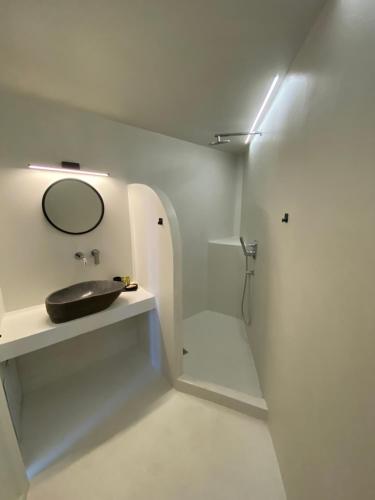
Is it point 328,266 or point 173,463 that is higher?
point 328,266

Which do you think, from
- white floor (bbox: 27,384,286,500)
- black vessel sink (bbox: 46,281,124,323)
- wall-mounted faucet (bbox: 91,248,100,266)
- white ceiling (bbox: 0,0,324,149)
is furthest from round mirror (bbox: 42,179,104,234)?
white floor (bbox: 27,384,286,500)

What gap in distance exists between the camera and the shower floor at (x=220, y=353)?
5.78ft

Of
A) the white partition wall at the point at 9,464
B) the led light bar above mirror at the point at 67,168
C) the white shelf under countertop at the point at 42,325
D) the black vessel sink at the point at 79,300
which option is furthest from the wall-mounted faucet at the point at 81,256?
the white partition wall at the point at 9,464

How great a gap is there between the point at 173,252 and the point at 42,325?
1.07m

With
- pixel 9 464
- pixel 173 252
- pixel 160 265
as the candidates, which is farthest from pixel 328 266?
pixel 9 464

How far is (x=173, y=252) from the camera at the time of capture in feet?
5.18

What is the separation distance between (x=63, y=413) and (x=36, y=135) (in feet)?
7.36

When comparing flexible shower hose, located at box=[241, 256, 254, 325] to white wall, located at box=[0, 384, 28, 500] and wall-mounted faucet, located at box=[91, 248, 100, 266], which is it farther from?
white wall, located at box=[0, 384, 28, 500]

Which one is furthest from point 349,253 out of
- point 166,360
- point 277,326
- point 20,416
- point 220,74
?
point 20,416

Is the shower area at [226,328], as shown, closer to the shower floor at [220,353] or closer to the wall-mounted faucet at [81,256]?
the shower floor at [220,353]

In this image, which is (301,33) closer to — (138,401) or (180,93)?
(180,93)

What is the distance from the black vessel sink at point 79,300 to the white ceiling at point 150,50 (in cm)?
148

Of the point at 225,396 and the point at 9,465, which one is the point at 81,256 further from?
the point at 225,396

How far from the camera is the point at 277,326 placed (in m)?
1.29
